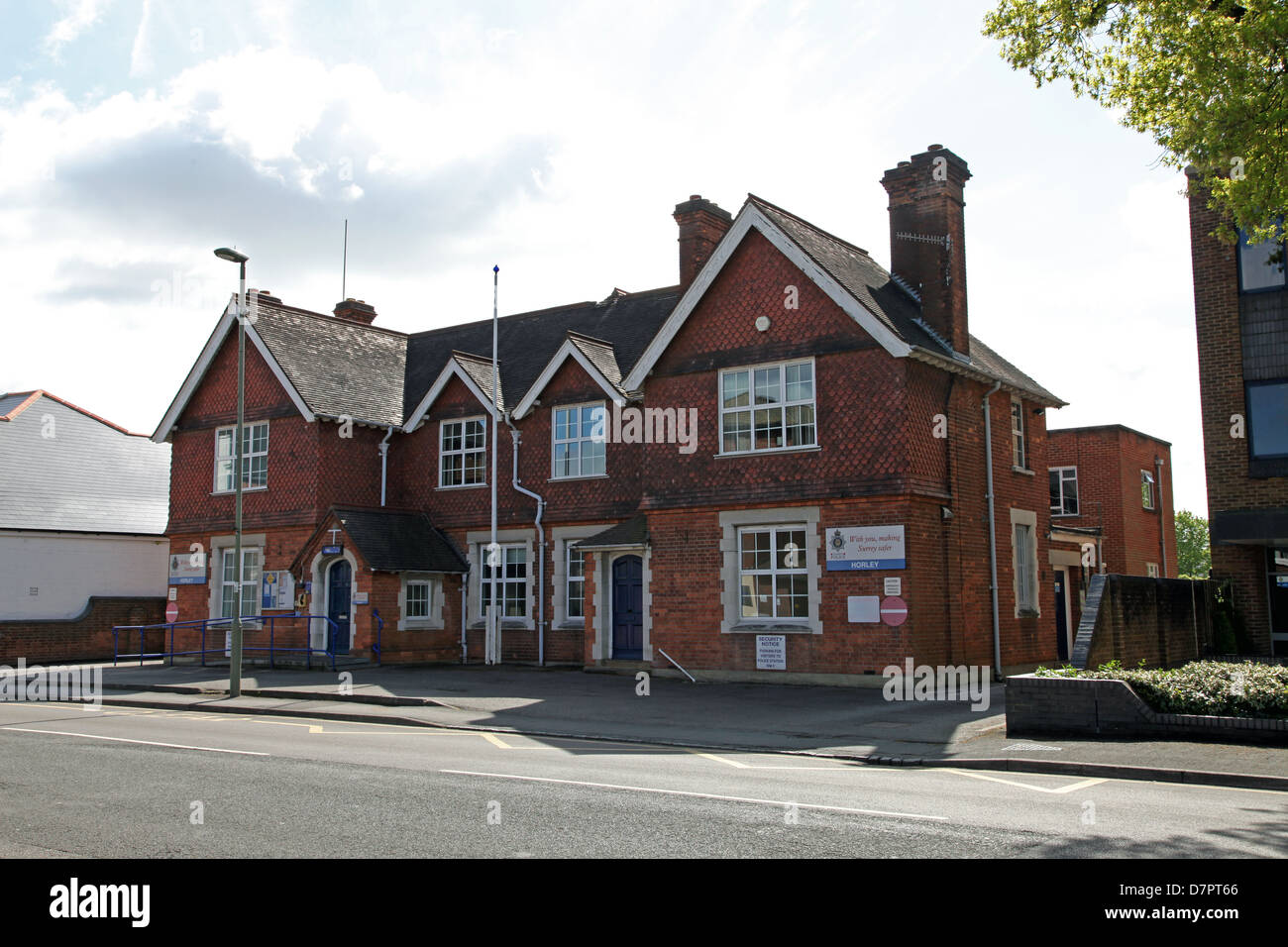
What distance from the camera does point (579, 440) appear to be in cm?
2612

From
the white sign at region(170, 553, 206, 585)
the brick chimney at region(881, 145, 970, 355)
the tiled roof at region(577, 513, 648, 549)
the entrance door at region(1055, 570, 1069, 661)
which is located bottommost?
the entrance door at region(1055, 570, 1069, 661)

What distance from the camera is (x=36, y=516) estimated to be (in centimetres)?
3325

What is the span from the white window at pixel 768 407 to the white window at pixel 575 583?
5.64m

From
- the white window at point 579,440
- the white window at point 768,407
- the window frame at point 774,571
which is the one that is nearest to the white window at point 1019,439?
the white window at point 768,407

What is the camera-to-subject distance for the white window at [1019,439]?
2467cm

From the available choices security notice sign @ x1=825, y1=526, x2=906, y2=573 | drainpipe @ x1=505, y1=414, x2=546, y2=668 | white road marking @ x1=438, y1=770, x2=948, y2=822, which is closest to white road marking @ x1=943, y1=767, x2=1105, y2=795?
white road marking @ x1=438, y1=770, x2=948, y2=822

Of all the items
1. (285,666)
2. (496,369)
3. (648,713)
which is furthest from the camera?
A: (496,369)

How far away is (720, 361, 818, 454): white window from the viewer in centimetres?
2131

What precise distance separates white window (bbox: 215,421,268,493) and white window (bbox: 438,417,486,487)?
184 inches

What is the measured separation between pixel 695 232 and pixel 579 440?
5680 mm

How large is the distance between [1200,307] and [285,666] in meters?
21.8

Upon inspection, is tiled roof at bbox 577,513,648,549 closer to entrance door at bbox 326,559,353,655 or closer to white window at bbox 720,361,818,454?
white window at bbox 720,361,818,454
